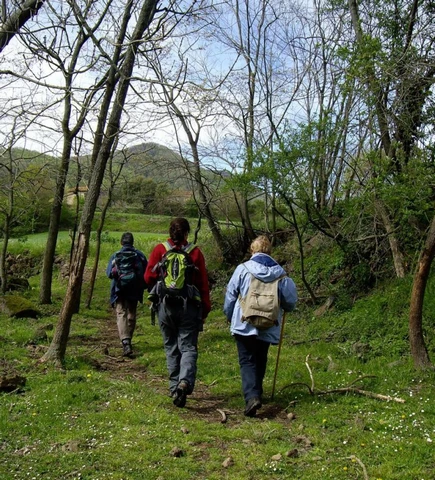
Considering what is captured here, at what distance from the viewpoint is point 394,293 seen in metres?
9.92

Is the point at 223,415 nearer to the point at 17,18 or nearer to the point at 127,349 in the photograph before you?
the point at 127,349

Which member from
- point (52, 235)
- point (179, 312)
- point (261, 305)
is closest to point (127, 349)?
point (179, 312)

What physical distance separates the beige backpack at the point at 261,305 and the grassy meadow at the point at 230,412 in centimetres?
104

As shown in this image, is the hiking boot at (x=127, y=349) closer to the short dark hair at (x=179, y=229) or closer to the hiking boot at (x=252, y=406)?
the short dark hair at (x=179, y=229)

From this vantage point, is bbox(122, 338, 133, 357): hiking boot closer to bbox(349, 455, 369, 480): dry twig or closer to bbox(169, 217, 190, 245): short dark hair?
bbox(169, 217, 190, 245): short dark hair

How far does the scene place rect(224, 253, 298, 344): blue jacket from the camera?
6.09 metres

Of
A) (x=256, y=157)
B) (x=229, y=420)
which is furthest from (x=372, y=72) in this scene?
(x=229, y=420)

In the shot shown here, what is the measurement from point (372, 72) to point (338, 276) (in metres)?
5.74

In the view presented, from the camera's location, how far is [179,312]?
21.3ft

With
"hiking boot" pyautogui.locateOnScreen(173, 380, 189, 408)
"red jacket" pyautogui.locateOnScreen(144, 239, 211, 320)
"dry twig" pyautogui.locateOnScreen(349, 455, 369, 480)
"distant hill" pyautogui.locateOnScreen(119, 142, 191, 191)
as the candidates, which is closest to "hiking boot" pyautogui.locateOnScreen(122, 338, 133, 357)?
"red jacket" pyautogui.locateOnScreen(144, 239, 211, 320)

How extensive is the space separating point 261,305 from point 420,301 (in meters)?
2.38

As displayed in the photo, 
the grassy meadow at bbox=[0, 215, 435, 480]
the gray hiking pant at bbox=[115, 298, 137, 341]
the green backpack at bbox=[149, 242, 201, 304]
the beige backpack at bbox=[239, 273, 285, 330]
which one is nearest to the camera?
the grassy meadow at bbox=[0, 215, 435, 480]

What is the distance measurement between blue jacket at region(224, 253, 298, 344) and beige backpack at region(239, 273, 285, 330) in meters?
0.07

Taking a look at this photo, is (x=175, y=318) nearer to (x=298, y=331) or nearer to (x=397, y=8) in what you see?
(x=298, y=331)
